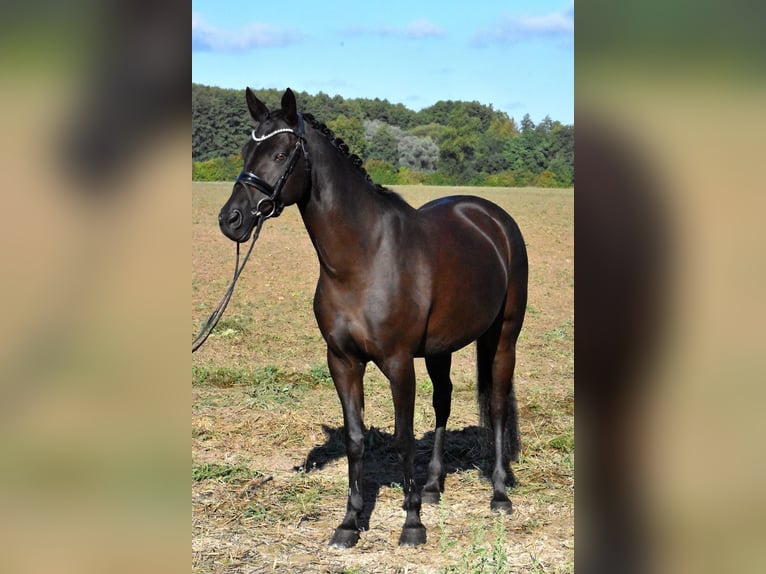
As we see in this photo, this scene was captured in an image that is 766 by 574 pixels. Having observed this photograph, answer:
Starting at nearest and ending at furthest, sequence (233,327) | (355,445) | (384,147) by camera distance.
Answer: (355,445) → (233,327) → (384,147)

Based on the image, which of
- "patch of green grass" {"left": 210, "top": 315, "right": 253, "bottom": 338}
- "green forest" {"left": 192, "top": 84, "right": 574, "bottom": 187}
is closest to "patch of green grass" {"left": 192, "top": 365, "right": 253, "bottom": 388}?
"patch of green grass" {"left": 210, "top": 315, "right": 253, "bottom": 338}

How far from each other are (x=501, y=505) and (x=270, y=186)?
9.04 feet

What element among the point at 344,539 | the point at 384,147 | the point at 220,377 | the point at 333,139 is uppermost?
the point at 384,147

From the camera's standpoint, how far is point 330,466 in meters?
6.07

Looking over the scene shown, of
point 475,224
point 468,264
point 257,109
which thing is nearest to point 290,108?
point 257,109

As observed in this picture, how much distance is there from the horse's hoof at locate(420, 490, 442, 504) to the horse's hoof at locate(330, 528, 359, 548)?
876 mm

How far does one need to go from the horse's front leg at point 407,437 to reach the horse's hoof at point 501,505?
2.32 feet

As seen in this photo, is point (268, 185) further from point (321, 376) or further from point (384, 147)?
point (384, 147)

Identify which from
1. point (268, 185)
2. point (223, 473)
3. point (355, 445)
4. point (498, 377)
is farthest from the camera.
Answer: point (223, 473)
